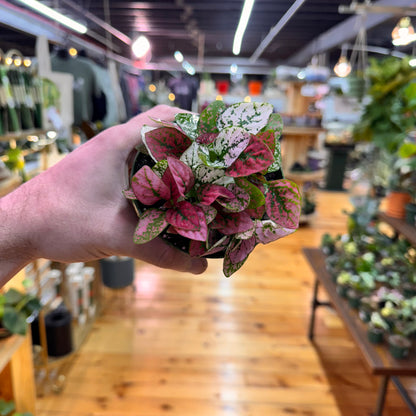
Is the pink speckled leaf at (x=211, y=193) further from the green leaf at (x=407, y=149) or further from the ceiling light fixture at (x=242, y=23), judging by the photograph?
the green leaf at (x=407, y=149)

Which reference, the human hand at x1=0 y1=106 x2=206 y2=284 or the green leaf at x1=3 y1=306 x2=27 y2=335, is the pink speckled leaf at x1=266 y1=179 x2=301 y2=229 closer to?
the human hand at x1=0 y1=106 x2=206 y2=284

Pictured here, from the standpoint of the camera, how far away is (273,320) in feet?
9.55

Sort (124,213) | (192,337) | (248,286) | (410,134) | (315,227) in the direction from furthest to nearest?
(315,227) < (248,286) < (192,337) < (410,134) < (124,213)

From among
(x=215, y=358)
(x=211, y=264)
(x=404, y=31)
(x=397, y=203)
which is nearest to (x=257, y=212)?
(x=397, y=203)

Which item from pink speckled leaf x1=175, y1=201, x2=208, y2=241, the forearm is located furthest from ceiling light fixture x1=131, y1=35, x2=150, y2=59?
pink speckled leaf x1=175, y1=201, x2=208, y2=241

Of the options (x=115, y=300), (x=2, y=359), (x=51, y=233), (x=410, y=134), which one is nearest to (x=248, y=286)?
(x=115, y=300)

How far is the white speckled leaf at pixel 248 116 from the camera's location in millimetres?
505

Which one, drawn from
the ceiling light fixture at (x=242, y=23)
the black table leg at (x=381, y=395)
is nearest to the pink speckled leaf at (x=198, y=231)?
the ceiling light fixture at (x=242, y=23)

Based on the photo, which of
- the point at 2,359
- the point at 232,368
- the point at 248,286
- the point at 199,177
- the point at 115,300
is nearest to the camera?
the point at 199,177

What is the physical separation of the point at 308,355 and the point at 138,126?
2.39 metres

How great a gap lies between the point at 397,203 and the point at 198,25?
2358mm

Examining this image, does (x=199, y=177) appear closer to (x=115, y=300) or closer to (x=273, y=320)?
(x=273, y=320)

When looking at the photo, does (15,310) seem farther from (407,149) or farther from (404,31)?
(404,31)

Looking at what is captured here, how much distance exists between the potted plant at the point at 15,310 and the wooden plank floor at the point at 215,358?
796mm
